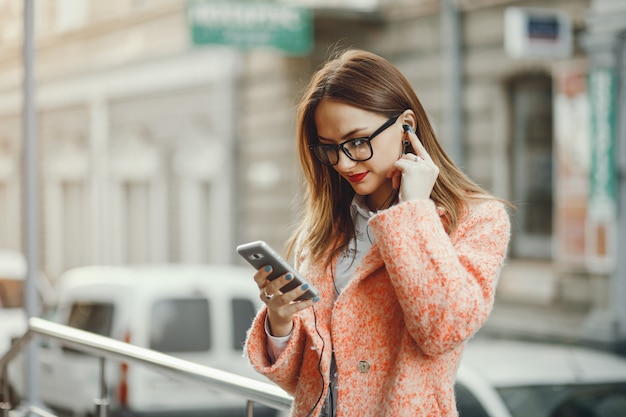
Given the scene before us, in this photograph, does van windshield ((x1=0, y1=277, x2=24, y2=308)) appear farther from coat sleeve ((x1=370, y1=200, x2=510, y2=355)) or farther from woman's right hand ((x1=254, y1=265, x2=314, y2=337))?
coat sleeve ((x1=370, y1=200, x2=510, y2=355))

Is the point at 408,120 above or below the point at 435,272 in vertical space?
above

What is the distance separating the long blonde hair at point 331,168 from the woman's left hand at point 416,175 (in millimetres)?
87

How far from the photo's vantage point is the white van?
22.1 ft

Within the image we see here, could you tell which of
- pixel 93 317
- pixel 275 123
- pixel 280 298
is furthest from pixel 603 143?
pixel 280 298

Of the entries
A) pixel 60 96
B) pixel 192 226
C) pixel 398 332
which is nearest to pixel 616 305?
pixel 398 332

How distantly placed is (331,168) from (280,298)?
34 cm

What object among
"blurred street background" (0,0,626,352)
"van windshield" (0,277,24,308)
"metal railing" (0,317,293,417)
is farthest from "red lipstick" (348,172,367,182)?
"van windshield" (0,277,24,308)

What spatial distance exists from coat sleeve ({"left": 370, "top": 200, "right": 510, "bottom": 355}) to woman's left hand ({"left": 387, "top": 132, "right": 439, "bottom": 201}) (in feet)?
0.10

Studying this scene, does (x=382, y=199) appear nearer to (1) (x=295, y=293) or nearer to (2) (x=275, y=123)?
(1) (x=295, y=293)

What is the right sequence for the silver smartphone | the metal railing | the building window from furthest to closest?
the building window → the metal railing → the silver smartphone

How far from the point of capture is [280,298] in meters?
2.01

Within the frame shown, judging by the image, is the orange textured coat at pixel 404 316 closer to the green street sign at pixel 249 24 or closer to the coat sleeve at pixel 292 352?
the coat sleeve at pixel 292 352

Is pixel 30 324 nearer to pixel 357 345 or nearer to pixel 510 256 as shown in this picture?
pixel 357 345

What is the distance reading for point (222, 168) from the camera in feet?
54.9
